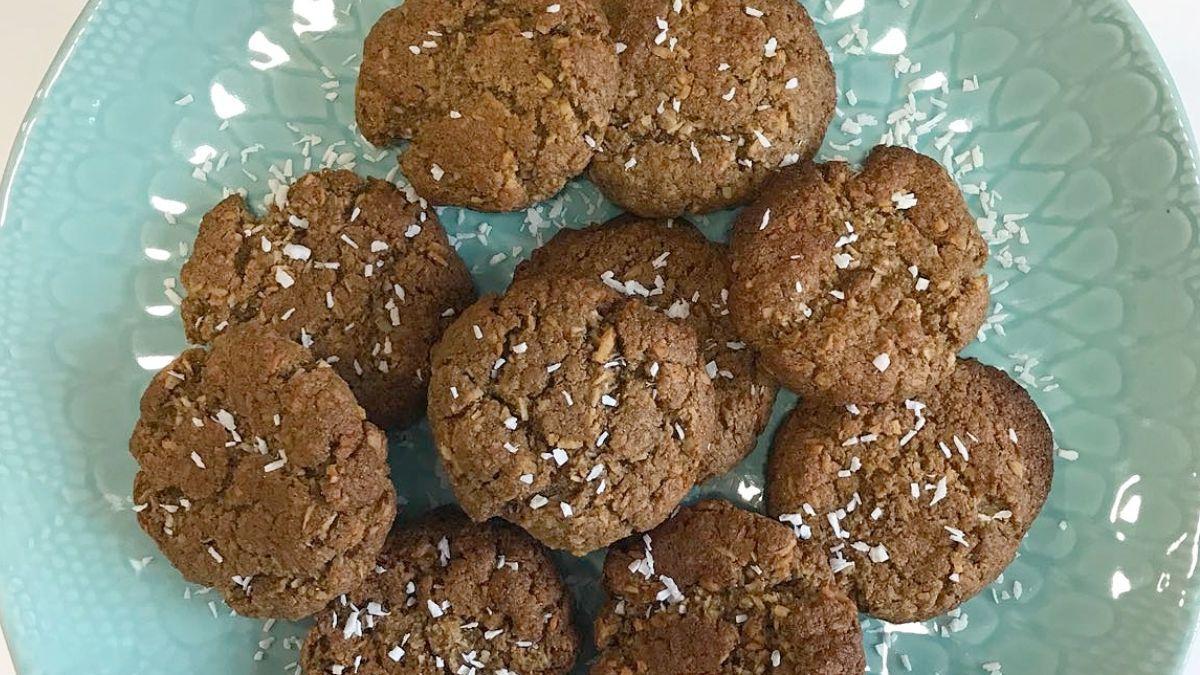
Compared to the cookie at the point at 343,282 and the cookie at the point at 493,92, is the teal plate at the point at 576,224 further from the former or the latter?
the cookie at the point at 493,92

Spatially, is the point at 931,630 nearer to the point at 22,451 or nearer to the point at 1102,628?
the point at 1102,628

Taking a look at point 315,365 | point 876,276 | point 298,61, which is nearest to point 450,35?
point 298,61

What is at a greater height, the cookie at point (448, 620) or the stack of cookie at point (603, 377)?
the stack of cookie at point (603, 377)

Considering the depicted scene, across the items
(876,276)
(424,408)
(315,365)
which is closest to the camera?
(315,365)

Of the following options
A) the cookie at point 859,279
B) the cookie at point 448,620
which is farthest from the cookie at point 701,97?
the cookie at point 448,620

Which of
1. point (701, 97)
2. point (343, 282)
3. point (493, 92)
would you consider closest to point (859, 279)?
point (701, 97)
